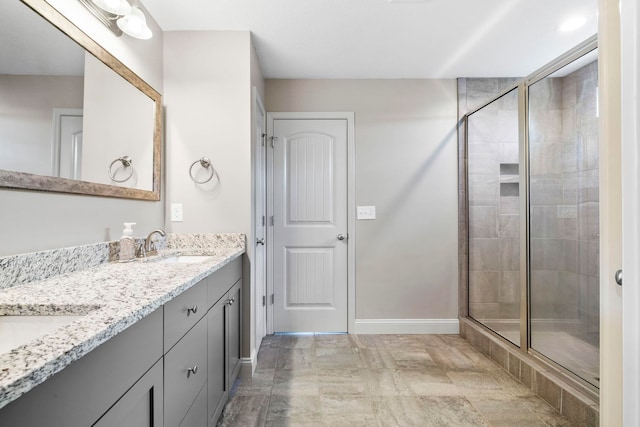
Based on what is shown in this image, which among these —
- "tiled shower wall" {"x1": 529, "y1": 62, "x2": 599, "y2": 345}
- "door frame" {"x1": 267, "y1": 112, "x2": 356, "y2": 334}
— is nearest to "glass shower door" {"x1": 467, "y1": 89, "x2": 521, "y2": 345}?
"tiled shower wall" {"x1": 529, "y1": 62, "x2": 599, "y2": 345}

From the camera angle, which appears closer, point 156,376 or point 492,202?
point 156,376

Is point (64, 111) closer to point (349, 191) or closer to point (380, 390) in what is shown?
point (349, 191)

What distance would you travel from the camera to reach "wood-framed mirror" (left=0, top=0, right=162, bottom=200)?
105cm

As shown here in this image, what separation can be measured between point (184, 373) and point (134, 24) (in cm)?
174

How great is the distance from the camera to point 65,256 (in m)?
1.23

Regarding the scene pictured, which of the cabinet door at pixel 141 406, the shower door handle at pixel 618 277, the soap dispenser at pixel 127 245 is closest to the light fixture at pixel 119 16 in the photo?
the soap dispenser at pixel 127 245

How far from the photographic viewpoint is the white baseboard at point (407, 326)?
9.13 feet

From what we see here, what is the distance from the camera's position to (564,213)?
84.0 inches

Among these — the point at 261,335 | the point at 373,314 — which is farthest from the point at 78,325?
the point at 373,314

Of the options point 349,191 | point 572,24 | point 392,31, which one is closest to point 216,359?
point 349,191

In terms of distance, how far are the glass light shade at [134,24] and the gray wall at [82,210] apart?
0.08 m

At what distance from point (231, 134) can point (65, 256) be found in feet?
3.86

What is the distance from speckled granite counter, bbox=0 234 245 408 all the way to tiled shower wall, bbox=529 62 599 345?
85.2 inches

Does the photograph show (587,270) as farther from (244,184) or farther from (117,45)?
(117,45)
